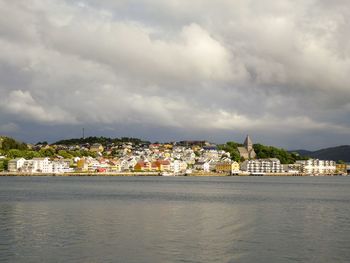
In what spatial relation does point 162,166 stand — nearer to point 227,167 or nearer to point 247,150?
point 227,167

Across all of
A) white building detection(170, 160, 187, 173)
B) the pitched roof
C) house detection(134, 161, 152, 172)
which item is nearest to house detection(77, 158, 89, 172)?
house detection(134, 161, 152, 172)

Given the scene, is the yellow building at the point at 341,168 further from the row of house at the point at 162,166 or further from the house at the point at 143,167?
the house at the point at 143,167

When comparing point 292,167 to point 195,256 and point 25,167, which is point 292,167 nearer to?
point 25,167

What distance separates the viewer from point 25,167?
13362 centimetres

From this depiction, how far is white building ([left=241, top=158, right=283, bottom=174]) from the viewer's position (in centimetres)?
16150

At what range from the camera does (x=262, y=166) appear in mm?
163750

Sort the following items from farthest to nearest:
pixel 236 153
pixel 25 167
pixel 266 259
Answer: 1. pixel 236 153
2. pixel 25 167
3. pixel 266 259

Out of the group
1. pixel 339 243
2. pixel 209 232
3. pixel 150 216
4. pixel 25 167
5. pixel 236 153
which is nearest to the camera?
pixel 339 243

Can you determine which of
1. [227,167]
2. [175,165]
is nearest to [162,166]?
[175,165]

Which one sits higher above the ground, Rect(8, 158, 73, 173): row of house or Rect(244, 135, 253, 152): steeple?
Rect(244, 135, 253, 152): steeple

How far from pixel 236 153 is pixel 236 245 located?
169743mm

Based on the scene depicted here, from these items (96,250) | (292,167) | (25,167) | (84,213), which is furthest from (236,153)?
(96,250)

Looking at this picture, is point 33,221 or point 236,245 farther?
point 33,221

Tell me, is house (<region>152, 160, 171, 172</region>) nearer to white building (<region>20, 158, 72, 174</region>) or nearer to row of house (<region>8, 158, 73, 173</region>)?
row of house (<region>8, 158, 73, 173</region>)
